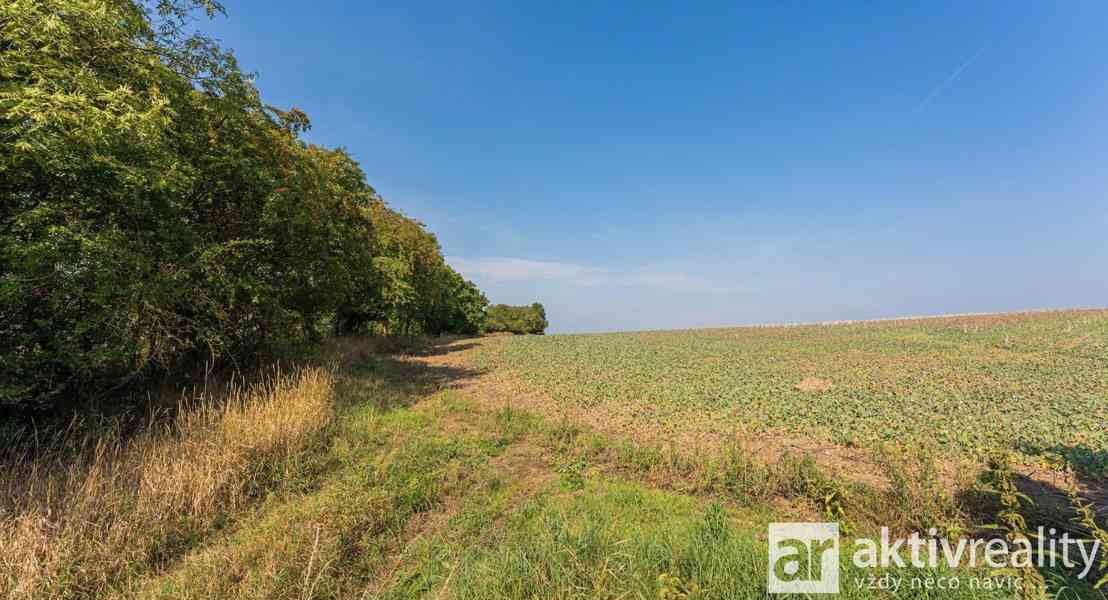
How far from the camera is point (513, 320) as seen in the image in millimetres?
48969

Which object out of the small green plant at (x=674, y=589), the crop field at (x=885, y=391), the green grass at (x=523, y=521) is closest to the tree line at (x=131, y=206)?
the green grass at (x=523, y=521)

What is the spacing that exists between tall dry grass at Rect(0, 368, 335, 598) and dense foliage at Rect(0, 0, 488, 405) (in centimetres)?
146

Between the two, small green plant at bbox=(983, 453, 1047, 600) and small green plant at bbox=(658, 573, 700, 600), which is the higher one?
small green plant at bbox=(983, 453, 1047, 600)

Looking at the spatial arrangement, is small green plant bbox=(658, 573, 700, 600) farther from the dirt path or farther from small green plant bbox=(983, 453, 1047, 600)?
the dirt path

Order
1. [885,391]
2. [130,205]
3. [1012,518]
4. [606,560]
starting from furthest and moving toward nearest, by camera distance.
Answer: [885,391] < [130,205] < [606,560] < [1012,518]

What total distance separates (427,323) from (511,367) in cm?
Result: 2391

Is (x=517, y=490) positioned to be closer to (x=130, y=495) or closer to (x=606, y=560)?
(x=606, y=560)

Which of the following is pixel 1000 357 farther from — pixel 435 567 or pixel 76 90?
pixel 76 90

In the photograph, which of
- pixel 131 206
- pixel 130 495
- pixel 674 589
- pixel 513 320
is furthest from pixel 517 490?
pixel 513 320

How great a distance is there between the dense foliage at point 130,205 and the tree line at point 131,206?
29 millimetres

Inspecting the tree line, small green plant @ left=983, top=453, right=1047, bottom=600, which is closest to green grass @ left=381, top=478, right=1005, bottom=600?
small green plant @ left=983, top=453, right=1047, bottom=600

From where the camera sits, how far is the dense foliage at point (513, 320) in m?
48.1

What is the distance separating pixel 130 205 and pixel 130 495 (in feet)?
16.1

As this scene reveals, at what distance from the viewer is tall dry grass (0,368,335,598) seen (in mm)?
3572
